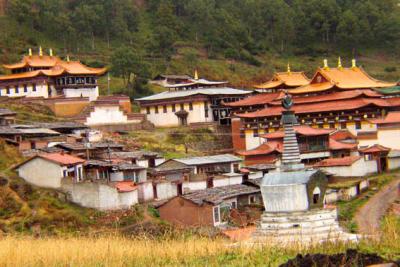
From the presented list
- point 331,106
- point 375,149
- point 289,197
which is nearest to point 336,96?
point 331,106

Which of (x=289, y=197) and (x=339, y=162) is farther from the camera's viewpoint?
(x=339, y=162)

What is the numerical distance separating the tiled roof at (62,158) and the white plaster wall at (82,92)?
2110cm

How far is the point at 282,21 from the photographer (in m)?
92.3

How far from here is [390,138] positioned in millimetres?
52438

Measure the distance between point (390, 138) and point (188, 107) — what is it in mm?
18235

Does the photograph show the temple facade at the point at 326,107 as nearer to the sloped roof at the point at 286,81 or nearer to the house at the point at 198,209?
the sloped roof at the point at 286,81

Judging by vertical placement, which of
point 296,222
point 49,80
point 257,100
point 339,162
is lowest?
point 339,162

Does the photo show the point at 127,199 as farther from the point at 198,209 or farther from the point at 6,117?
the point at 6,117

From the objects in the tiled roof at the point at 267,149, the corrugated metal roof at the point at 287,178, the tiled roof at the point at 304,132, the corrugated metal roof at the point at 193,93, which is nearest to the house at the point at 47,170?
the tiled roof at the point at 267,149

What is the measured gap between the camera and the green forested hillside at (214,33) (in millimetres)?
82188

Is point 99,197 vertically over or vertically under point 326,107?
under

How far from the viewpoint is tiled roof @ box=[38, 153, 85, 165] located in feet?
131

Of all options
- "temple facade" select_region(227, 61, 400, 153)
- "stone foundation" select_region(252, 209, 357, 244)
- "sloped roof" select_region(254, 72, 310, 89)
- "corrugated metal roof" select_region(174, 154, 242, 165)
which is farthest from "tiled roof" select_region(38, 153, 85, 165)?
"sloped roof" select_region(254, 72, 310, 89)

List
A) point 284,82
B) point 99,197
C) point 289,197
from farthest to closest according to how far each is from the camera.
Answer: point 284,82
point 99,197
point 289,197
